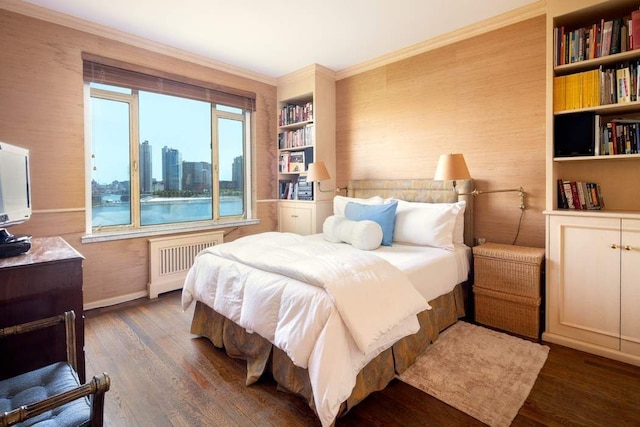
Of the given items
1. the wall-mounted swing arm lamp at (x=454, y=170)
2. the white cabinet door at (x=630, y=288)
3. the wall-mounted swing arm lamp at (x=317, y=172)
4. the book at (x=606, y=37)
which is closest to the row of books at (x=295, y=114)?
the wall-mounted swing arm lamp at (x=317, y=172)

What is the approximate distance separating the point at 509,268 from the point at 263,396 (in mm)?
2036

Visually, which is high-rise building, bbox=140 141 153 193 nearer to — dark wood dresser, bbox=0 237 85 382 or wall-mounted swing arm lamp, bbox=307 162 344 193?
wall-mounted swing arm lamp, bbox=307 162 344 193

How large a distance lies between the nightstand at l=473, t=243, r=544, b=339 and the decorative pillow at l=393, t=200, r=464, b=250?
0.94 feet

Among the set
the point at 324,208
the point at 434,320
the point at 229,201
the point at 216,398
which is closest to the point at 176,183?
the point at 229,201

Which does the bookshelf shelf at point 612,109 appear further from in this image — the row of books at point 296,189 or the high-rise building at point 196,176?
the high-rise building at point 196,176

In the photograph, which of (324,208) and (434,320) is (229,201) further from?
(434,320)

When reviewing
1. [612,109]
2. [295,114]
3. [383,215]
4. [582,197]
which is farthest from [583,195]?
[295,114]

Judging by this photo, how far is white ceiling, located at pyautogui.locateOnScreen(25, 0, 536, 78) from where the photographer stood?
2693 millimetres

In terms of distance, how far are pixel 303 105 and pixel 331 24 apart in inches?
55.9

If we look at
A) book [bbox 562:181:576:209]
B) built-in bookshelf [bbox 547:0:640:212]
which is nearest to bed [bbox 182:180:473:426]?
book [bbox 562:181:576:209]

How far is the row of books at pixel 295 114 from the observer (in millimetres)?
4215

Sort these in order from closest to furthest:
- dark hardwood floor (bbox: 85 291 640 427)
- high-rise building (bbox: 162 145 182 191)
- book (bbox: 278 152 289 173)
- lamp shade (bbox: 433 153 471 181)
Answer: dark hardwood floor (bbox: 85 291 640 427) < lamp shade (bbox: 433 153 471 181) < high-rise building (bbox: 162 145 182 191) < book (bbox: 278 152 289 173)

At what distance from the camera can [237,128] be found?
438 centimetres

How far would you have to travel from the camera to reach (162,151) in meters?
3.72
